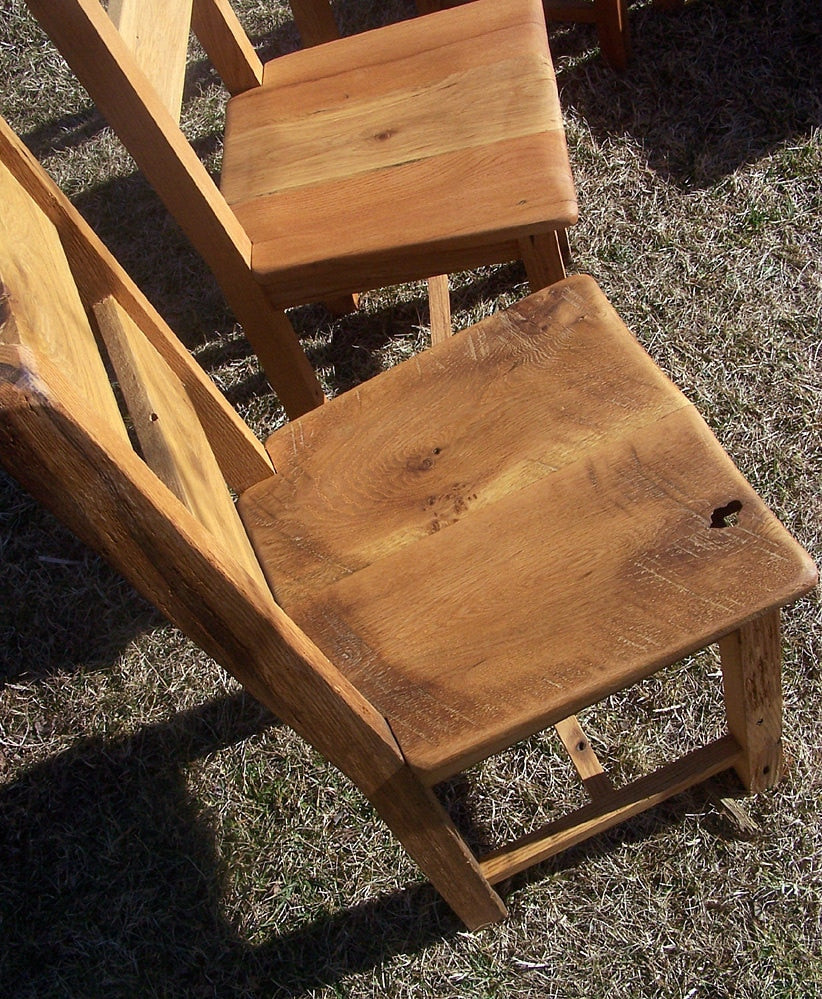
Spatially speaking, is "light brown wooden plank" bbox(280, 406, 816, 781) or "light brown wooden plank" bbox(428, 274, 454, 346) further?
"light brown wooden plank" bbox(428, 274, 454, 346)

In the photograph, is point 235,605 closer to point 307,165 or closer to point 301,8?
point 307,165

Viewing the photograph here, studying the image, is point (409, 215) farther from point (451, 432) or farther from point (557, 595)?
point (557, 595)

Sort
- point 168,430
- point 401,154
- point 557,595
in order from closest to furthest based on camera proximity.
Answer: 1. point 168,430
2. point 557,595
3. point 401,154

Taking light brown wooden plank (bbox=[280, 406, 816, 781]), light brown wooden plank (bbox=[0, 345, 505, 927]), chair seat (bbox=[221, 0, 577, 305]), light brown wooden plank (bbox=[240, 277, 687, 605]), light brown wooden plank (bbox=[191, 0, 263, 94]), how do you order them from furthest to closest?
1. light brown wooden plank (bbox=[191, 0, 263, 94])
2. chair seat (bbox=[221, 0, 577, 305])
3. light brown wooden plank (bbox=[240, 277, 687, 605])
4. light brown wooden plank (bbox=[280, 406, 816, 781])
5. light brown wooden plank (bbox=[0, 345, 505, 927])

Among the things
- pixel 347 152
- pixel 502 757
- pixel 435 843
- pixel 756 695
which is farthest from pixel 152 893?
pixel 347 152

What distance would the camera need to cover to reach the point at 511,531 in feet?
3.84

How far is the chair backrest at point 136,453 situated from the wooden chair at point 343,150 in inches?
13.9

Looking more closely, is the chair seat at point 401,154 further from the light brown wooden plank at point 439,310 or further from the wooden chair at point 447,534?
Result: the light brown wooden plank at point 439,310

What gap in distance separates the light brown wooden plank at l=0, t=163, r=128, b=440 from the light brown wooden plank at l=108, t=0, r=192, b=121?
52 cm

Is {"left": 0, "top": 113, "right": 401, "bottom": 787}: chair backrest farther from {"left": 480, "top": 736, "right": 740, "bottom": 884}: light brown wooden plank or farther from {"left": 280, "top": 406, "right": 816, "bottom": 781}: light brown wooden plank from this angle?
{"left": 480, "top": 736, "right": 740, "bottom": 884}: light brown wooden plank

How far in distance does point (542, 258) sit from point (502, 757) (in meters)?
0.89

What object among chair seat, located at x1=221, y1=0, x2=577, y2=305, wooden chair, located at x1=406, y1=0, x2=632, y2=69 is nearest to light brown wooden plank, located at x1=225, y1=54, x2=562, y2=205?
chair seat, located at x1=221, y1=0, x2=577, y2=305

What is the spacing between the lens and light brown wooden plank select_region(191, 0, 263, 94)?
1.67 m

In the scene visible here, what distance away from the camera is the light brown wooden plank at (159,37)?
1.35 m
